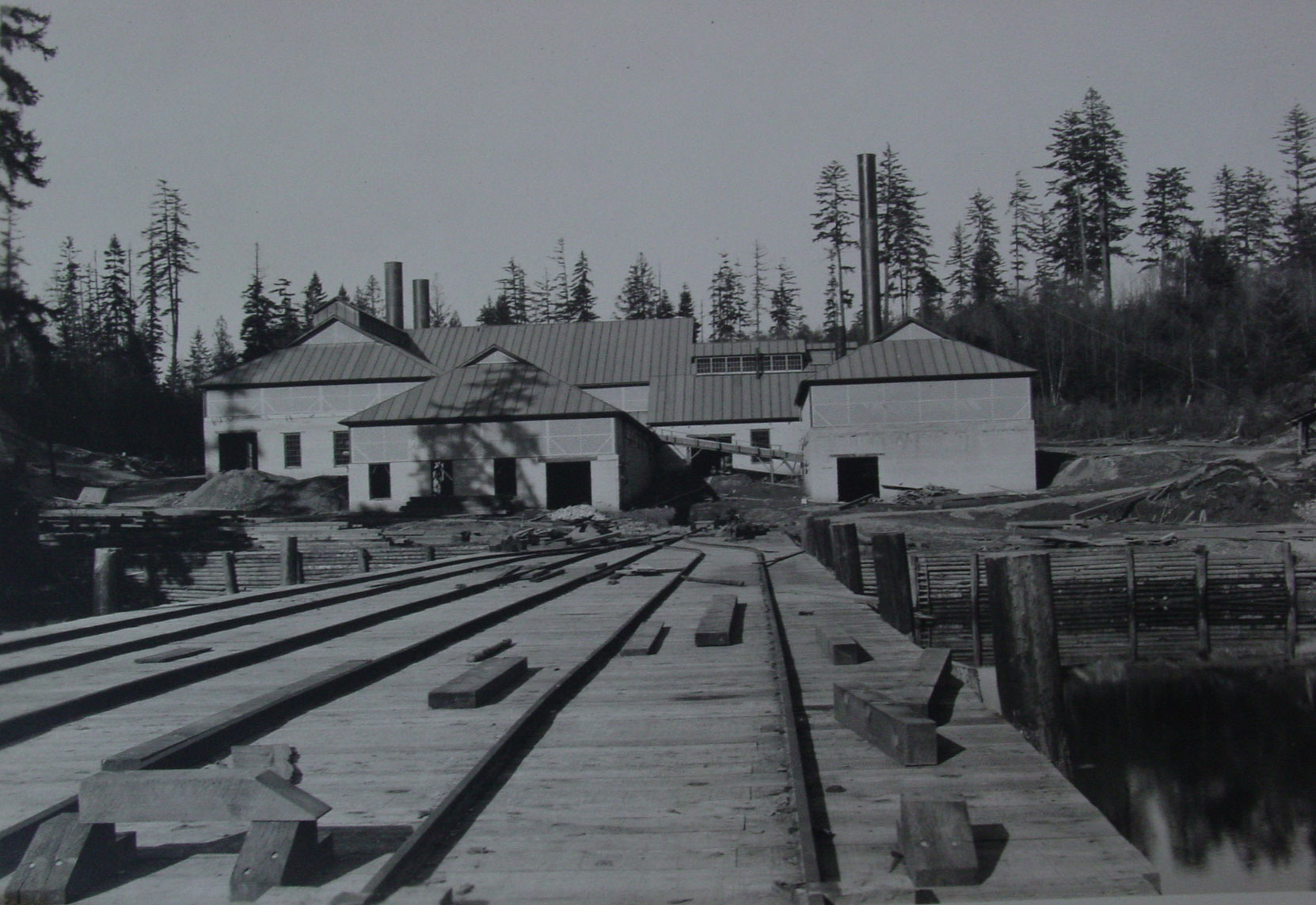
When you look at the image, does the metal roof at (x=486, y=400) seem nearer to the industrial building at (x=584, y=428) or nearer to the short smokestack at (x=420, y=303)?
the industrial building at (x=584, y=428)

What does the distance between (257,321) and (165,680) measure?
2782 inches

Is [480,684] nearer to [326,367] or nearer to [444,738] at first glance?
[444,738]

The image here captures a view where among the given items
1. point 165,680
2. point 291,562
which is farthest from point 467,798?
point 291,562

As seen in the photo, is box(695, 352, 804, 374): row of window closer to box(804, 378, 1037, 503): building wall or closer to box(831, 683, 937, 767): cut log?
box(804, 378, 1037, 503): building wall

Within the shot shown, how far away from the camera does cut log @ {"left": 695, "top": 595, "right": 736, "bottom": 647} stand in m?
9.19

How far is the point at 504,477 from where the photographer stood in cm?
4075

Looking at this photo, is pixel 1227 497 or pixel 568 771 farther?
pixel 1227 497

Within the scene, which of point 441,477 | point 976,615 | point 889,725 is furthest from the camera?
point 441,477

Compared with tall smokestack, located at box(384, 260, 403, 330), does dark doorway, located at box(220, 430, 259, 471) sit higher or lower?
lower

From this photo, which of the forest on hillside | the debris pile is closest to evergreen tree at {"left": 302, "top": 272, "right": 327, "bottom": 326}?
the forest on hillside

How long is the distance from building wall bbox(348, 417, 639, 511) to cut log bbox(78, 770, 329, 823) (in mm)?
36455

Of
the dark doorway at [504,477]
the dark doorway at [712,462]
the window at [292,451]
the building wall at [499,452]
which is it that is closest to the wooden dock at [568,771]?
the building wall at [499,452]

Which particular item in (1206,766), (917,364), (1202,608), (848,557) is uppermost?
(917,364)

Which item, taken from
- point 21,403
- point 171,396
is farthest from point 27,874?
point 171,396
